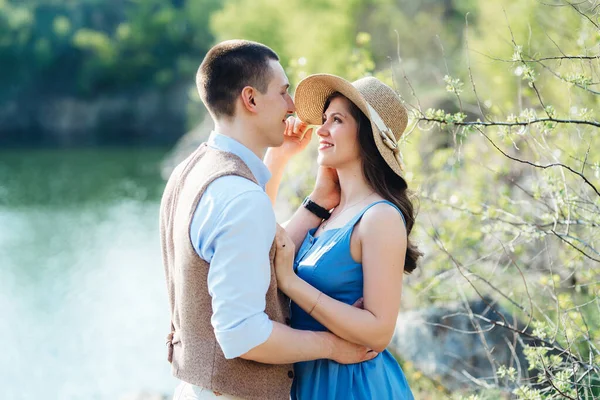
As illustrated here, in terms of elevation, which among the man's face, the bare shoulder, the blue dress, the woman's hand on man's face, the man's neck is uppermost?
the woman's hand on man's face

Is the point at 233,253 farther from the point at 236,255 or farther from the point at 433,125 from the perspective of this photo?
the point at 433,125

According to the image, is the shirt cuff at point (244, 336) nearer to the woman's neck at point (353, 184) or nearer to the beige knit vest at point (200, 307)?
the beige knit vest at point (200, 307)

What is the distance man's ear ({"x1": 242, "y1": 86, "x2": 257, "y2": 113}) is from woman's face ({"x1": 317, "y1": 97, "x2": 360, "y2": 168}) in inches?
17.7

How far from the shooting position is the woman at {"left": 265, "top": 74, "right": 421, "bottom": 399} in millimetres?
2533

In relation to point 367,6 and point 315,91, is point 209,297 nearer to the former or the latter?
point 315,91

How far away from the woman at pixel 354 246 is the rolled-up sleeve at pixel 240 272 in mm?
272

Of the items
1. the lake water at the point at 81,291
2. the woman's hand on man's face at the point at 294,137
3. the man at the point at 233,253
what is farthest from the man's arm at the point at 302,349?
the lake water at the point at 81,291

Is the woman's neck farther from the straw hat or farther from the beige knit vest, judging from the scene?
the beige knit vest

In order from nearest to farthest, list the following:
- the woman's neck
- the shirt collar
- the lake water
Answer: the shirt collar
the woman's neck
the lake water

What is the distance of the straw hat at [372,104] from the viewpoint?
2.78 metres

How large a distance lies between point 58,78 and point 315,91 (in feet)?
141

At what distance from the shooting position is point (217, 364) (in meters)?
2.39

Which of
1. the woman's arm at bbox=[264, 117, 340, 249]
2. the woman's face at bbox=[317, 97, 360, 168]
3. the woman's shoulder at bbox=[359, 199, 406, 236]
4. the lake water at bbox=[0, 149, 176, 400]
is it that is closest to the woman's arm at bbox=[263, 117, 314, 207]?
the woman's arm at bbox=[264, 117, 340, 249]

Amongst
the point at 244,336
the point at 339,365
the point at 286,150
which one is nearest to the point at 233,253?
the point at 244,336
